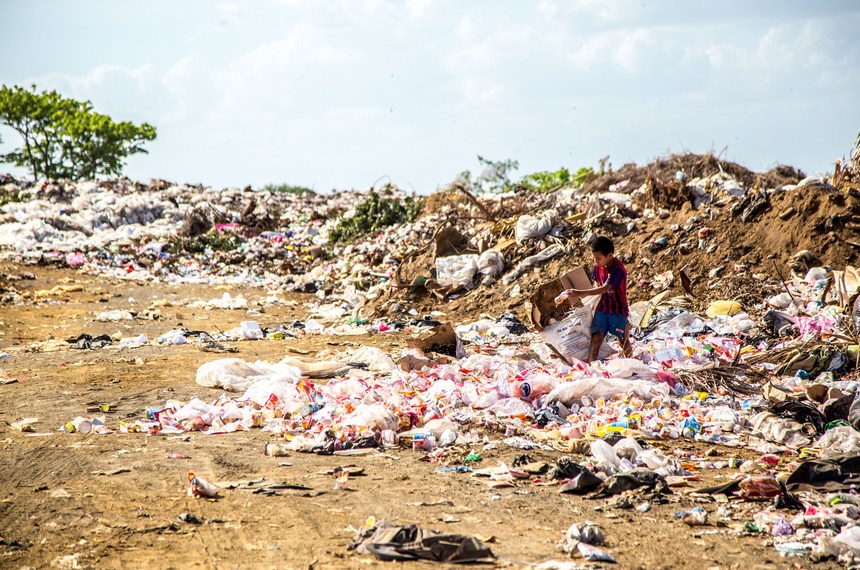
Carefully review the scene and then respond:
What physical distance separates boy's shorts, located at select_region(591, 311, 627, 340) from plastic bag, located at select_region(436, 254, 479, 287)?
4698mm

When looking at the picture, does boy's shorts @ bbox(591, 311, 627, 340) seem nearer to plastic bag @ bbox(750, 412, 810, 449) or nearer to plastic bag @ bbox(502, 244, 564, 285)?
plastic bag @ bbox(750, 412, 810, 449)

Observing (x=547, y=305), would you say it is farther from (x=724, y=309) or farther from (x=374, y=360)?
(x=724, y=309)

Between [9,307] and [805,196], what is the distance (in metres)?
10.7

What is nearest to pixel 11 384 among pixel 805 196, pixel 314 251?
pixel 805 196

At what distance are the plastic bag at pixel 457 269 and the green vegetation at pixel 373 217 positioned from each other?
3945 millimetres

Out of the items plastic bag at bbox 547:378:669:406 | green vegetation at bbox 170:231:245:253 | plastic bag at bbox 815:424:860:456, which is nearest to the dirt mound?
plastic bag at bbox 547:378:669:406

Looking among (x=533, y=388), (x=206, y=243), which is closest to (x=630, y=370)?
(x=533, y=388)

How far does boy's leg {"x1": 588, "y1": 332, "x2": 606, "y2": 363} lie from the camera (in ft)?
19.7

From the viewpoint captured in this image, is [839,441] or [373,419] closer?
[839,441]

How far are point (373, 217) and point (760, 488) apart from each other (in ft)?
40.9

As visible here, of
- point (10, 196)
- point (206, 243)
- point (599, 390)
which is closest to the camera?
point (599, 390)

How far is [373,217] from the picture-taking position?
51.1 ft

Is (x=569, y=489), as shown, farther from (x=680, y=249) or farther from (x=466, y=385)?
(x=680, y=249)

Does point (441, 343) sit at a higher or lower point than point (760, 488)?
higher
